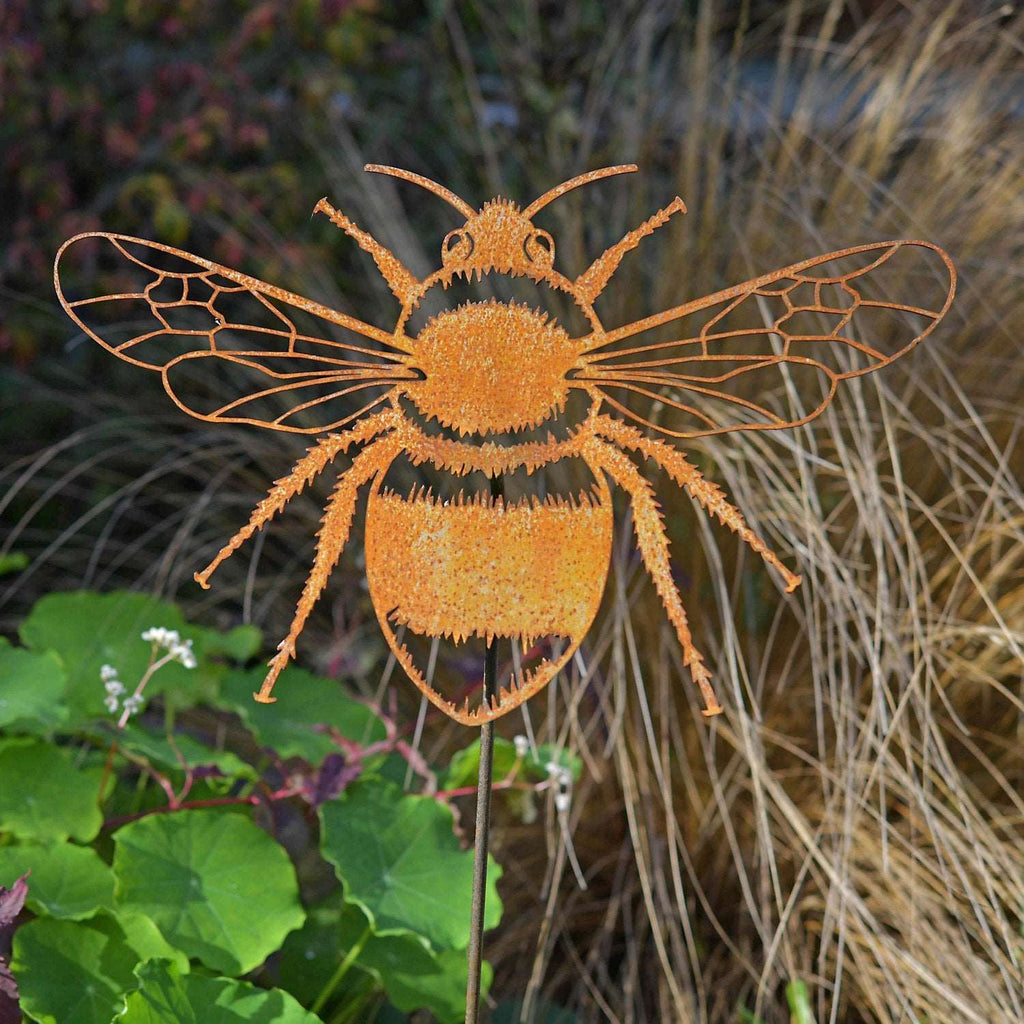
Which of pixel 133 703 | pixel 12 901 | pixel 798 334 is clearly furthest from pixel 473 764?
pixel 798 334

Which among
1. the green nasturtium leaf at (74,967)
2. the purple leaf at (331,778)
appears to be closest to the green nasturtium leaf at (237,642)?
the purple leaf at (331,778)

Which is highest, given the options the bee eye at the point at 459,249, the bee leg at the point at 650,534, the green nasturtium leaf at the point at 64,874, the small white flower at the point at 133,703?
the bee eye at the point at 459,249

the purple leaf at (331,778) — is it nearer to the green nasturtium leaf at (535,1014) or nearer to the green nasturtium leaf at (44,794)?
the green nasturtium leaf at (44,794)

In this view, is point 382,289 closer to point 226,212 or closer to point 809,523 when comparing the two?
point 226,212

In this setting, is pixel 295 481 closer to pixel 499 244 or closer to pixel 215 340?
pixel 499 244

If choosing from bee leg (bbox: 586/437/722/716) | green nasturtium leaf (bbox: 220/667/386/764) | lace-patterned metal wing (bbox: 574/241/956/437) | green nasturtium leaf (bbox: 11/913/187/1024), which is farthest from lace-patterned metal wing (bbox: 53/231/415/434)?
bee leg (bbox: 586/437/722/716)

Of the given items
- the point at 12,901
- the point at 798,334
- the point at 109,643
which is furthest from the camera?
the point at 798,334

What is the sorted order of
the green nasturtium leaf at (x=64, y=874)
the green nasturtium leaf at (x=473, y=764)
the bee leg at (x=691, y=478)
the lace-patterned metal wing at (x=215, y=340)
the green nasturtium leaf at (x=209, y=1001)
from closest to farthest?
the bee leg at (x=691, y=478) < the green nasturtium leaf at (x=209, y=1001) < the green nasturtium leaf at (x=64, y=874) < the green nasturtium leaf at (x=473, y=764) < the lace-patterned metal wing at (x=215, y=340)
